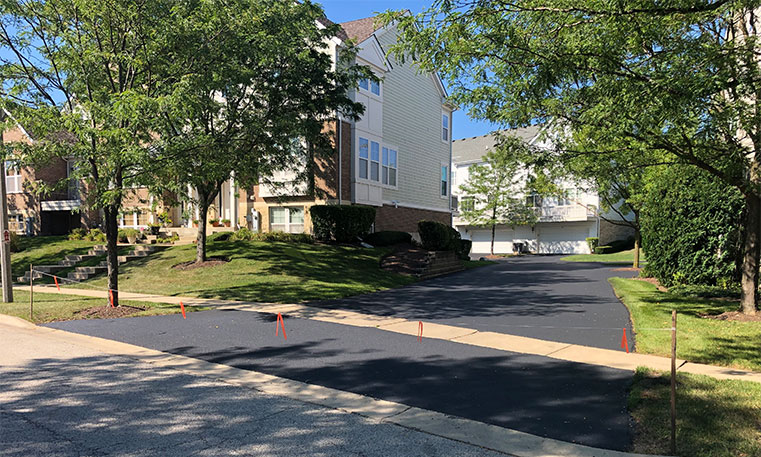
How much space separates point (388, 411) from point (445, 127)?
2908cm

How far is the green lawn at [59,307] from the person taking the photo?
11.7 metres

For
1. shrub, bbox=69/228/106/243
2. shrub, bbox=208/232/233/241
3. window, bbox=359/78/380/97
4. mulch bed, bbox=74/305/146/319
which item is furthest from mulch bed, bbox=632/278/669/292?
shrub, bbox=69/228/106/243

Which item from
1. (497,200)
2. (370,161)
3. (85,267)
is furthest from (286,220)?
(497,200)

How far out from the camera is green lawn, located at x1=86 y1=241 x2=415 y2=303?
14.8 metres

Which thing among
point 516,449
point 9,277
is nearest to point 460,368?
point 516,449

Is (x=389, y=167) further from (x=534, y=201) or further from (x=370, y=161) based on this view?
(x=534, y=201)

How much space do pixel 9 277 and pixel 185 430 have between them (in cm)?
1289

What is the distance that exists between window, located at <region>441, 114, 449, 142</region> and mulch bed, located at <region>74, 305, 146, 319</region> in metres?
23.9

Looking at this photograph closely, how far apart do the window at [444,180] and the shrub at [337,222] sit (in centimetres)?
1065

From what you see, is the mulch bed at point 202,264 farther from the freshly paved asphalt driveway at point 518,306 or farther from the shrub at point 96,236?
the shrub at point 96,236

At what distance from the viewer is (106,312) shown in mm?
11914

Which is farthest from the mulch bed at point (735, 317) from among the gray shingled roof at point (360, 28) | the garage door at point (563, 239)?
the garage door at point (563, 239)

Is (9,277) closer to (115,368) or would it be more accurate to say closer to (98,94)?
(98,94)

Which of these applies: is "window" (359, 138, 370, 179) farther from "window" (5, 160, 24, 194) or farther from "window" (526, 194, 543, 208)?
"window" (5, 160, 24, 194)
